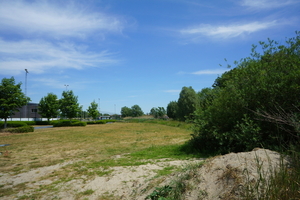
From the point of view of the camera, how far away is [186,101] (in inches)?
1861

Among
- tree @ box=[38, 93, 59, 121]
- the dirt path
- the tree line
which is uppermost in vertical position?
tree @ box=[38, 93, 59, 121]

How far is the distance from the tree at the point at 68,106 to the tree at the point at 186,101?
21.9 meters

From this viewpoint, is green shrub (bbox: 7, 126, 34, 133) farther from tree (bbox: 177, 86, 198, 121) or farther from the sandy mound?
tree (bbox: 177, 86, 198, 121)

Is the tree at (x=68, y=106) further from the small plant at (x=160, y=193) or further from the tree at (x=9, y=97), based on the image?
the small plant at (x=160, y=193)

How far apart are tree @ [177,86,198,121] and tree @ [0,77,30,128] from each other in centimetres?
3047

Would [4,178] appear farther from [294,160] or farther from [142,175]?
[294,160]

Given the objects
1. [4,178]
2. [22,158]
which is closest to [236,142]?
[4,178]

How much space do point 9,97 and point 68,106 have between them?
12856mm

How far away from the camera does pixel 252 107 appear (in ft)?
26.6

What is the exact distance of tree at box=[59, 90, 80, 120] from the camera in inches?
1565

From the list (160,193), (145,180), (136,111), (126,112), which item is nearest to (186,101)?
(145,180)

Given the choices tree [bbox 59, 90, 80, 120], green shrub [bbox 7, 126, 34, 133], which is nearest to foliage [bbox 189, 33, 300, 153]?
green shrub [bbox 7, 126, 34, 133]

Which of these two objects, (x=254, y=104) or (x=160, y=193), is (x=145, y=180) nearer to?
(x=160, y=193)

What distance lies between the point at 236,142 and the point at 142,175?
12.7 feet
